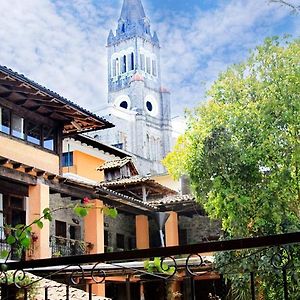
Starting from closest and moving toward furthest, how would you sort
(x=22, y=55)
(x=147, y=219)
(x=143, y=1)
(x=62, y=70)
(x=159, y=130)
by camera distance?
(x=147, y=219), (x=22, y=55), (x=62, y=70), (x=159, y=130), (x=143, y=1)

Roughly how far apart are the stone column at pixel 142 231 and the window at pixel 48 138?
18.4 ft

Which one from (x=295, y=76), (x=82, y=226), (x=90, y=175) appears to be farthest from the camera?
(x=90, y=175)

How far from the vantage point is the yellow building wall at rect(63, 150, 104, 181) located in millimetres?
21562

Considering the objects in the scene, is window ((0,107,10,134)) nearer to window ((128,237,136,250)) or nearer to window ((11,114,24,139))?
window ((11,114,24,139))

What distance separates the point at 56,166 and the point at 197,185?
4.64 meters

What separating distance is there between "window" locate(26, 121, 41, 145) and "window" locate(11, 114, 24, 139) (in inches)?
9.8

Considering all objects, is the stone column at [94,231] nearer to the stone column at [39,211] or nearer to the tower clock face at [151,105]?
the stone column at [39,211]

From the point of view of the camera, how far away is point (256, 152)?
11539mm

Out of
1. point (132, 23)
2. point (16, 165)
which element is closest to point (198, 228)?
point (16, 165)

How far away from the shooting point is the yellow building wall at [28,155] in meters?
13.6

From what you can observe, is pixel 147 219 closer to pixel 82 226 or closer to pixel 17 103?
pixel 82 226

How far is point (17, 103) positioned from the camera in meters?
14.2

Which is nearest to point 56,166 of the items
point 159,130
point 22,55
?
point 22,55

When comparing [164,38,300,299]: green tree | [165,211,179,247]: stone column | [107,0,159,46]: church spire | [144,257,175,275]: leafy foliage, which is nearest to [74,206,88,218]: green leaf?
[144,257,175,275]: leafy foliage
